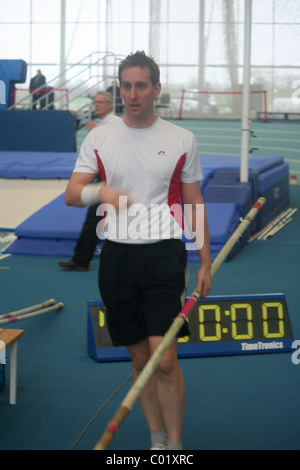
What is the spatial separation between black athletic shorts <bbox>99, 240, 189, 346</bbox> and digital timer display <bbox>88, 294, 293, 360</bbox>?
1.52 metres

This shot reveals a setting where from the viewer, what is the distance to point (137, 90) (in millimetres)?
2520

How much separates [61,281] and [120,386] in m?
2.58

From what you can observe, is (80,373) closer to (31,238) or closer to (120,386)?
(120,386)

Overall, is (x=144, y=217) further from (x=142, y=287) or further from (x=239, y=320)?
(x=239, y=320)

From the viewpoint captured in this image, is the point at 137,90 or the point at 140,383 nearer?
the point at 140,383

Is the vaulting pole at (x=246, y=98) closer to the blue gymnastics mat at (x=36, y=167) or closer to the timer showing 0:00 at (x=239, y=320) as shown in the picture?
the blue gymnastics mat at (x=36, y=167)

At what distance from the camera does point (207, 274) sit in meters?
2.73

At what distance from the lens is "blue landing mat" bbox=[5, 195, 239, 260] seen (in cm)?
725

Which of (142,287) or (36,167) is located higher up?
(142,287)

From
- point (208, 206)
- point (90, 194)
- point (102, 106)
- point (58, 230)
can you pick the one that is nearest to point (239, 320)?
point (90, 194)

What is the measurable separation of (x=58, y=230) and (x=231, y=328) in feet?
11.2

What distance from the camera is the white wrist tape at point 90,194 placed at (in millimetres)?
2432

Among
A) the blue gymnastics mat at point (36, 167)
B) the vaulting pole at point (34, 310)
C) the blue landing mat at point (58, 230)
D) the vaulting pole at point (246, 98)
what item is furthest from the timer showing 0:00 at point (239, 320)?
the blue gymnastics mat at point (36, 167)
